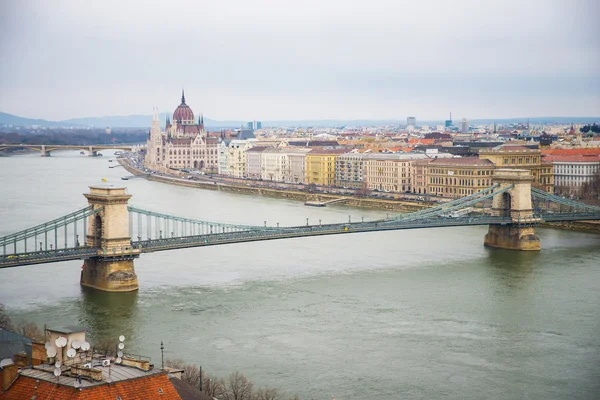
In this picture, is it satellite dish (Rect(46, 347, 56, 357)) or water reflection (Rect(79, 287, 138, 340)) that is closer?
satellite dish (Rect(46, 347, 56, 357))

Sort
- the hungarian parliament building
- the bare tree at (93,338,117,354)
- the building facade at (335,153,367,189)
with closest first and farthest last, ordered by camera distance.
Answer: the bare tree at (93,338,117,354) → the building facade at (335,153,367,189) → the hungarian parliament building

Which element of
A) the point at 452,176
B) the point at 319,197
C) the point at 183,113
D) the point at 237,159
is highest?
the point at 183,113

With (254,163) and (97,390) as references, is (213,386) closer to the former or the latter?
(97,390)

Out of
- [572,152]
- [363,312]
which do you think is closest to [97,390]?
[363,312]

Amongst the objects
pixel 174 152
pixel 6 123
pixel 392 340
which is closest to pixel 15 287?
pixel 392 340

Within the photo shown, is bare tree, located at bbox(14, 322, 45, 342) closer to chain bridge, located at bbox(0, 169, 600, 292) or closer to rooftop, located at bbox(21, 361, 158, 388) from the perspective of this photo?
chain bridge, located at bbox(0, 169, 600, 292)

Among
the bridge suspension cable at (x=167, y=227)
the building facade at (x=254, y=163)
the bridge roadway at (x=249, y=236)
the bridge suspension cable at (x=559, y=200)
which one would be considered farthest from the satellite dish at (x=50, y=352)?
the building facade at (x=254, y=163)

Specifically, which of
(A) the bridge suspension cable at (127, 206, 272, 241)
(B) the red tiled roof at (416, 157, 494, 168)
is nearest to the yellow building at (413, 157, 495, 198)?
(B) the red tiled roof at (416, 157, 494, 168)

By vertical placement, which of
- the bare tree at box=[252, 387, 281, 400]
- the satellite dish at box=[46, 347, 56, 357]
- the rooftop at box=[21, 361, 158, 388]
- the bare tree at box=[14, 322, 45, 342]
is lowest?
the bare tree at box=[252, 387, 281, 400]
